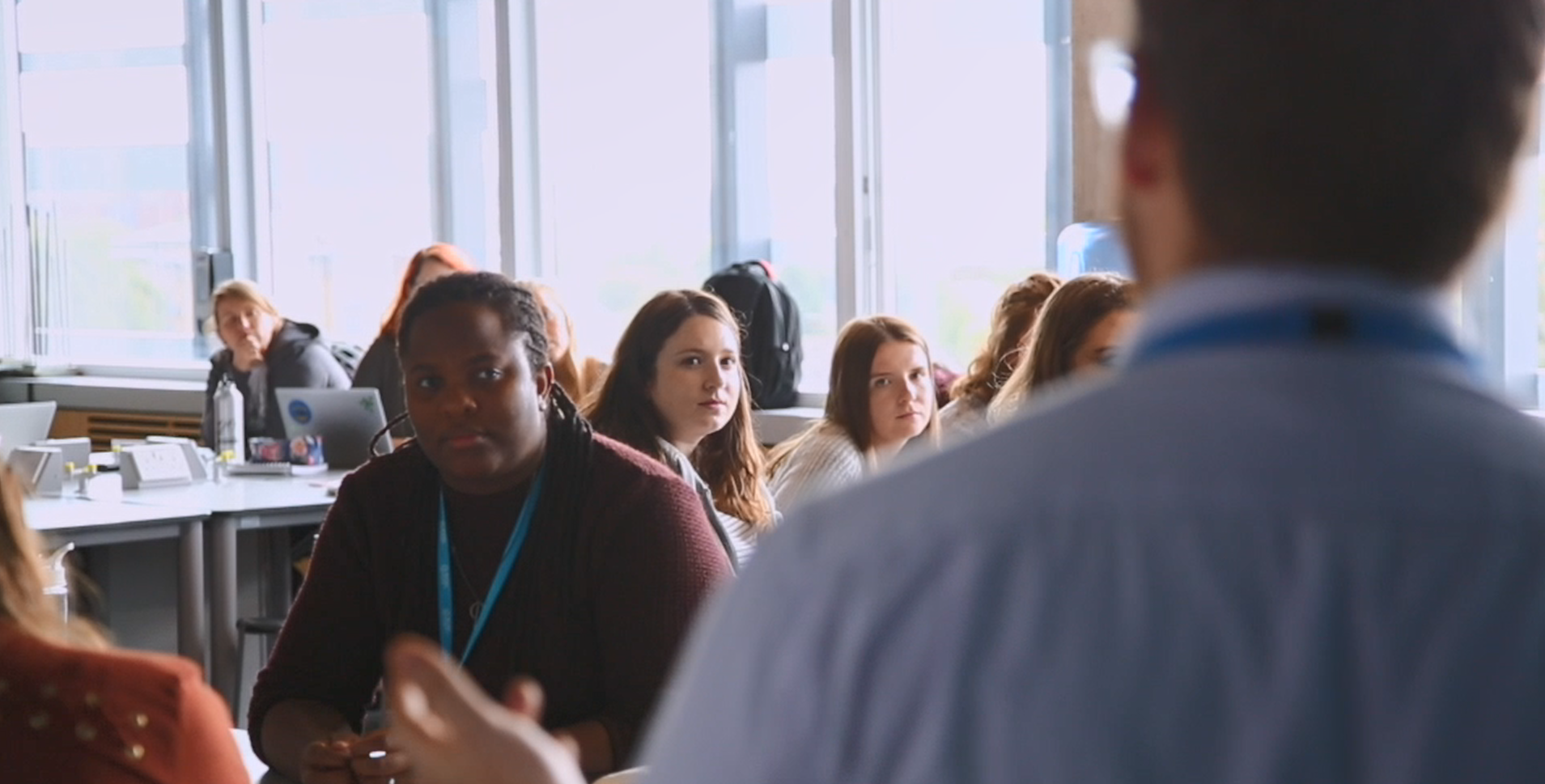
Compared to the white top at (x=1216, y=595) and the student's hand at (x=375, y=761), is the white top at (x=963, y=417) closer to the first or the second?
the student's hand at (x=375, y=761)

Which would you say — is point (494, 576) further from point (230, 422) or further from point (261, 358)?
point (261, 358)

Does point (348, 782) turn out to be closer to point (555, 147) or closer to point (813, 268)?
point (813, 268)

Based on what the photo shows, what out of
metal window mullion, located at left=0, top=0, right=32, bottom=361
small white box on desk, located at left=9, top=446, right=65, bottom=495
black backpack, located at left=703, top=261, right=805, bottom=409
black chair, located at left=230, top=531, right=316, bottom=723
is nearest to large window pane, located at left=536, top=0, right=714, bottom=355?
black backpack, located at left=703, top=261, right=805, bottom=409

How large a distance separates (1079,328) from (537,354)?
1206 mm

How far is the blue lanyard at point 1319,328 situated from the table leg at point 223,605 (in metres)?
5.54

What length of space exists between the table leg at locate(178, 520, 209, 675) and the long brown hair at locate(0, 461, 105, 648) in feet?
13.0

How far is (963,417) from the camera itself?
5199 mm

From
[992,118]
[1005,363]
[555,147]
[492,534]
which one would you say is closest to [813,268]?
[992,118]

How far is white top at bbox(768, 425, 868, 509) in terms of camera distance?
4938 mm

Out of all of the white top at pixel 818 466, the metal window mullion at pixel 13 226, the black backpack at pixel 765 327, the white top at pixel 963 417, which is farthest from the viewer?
the metal window mullion at pixel 13 226

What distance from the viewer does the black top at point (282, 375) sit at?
748cm

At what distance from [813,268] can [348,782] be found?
5.87 m

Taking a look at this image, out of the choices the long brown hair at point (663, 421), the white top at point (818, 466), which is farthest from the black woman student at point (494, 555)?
the white top at point (818, 466)

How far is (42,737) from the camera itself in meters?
1.90
